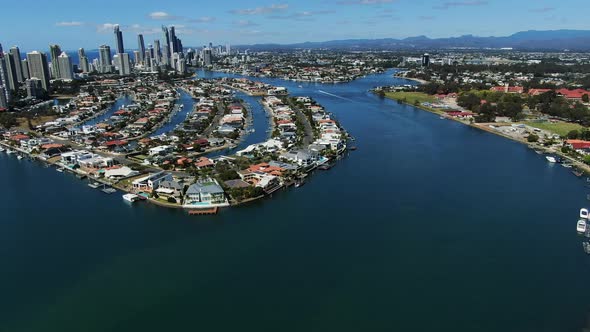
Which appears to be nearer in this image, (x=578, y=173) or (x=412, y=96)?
(x=578, y=173)

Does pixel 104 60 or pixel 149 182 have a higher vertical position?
pixel 104 60

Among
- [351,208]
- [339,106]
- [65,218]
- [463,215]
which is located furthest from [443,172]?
[339,106]

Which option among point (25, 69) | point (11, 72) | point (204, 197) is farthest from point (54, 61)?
point (204, 197)

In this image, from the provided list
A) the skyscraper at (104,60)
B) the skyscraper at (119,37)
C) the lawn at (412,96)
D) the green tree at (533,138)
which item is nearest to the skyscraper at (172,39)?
the skyscraper at (119,37)

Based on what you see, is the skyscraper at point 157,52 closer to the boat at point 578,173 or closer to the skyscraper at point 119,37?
the skyscraper at point 119,37

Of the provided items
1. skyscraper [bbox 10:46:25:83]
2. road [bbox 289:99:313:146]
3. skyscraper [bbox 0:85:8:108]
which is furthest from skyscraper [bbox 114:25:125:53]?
road [bbox 289:99:313:146]

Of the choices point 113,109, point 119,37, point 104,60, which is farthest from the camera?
point 119,37

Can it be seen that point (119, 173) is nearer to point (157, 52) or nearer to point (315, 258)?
point (315, 258)
